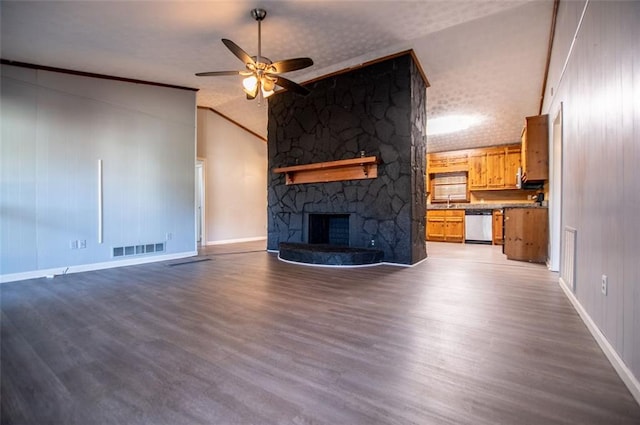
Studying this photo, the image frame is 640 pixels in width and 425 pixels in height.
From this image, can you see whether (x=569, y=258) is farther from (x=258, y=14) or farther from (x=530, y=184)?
(x=258, y=14)

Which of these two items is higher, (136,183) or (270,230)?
(136,183)

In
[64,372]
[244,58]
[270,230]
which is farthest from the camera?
[270,230]

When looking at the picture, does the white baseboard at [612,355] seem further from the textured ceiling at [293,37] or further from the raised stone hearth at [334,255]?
the textured ceiling at [293,37]

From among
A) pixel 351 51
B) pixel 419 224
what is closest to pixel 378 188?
pixel 419 224

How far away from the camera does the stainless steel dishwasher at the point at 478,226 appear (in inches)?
293

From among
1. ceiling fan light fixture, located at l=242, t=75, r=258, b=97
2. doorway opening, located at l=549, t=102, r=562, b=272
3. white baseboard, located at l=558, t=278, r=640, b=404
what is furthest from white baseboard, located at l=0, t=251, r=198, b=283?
doorway opening, located at l=549, t=102, r=562, b=272

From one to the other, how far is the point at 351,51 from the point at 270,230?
3688 mm

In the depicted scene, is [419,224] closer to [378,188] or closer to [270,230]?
[378,188]

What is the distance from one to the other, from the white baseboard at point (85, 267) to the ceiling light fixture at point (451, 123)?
20.4ft

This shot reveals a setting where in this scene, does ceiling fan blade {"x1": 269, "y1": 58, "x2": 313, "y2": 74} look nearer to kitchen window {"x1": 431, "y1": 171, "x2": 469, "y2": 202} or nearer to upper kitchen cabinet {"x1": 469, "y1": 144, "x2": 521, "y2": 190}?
upper kitchen cabinet {"x1": 469, "y1": 144, "x2": 521, "y2": 190}

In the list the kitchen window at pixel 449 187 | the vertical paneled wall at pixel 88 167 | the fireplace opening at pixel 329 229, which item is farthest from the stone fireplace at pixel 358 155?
the kitchen window at pixel 449 187

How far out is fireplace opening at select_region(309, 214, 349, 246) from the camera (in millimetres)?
5523

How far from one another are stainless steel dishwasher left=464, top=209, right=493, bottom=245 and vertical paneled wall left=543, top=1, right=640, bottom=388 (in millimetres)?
4910

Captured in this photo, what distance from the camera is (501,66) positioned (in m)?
4.84
